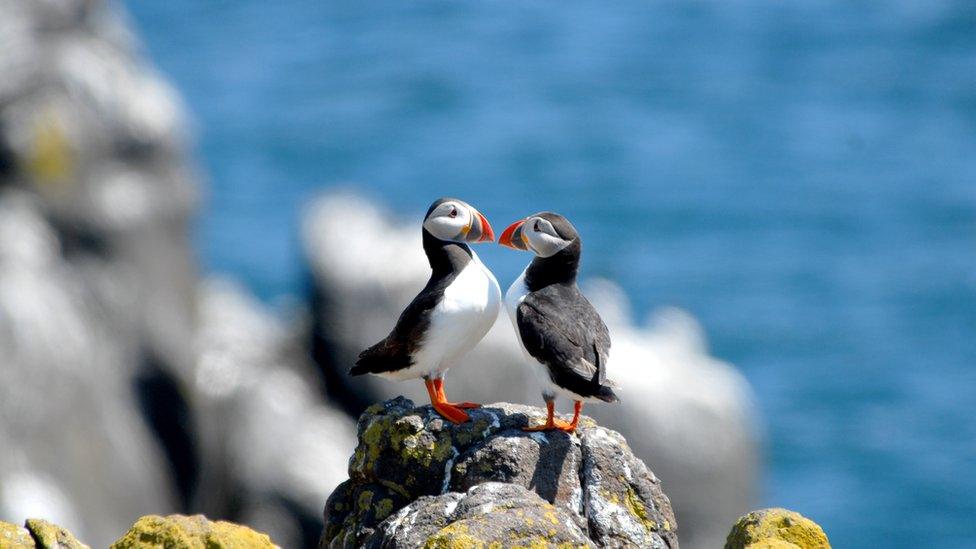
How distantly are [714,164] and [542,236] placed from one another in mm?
46667

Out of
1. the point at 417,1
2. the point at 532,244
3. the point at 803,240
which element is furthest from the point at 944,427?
the point at 417,1

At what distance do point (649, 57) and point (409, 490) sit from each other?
5794 centimetres

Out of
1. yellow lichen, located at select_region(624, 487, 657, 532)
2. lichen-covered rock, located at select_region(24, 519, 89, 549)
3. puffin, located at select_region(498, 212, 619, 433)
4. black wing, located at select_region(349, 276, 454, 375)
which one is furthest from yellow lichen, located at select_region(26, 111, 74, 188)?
yellow lichen, located at select_region(624, 487, 657, 532)

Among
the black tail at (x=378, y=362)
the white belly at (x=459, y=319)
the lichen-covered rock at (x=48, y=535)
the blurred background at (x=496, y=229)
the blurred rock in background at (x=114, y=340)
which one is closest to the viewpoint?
the lichen-covered rock at (x=48, y=535)

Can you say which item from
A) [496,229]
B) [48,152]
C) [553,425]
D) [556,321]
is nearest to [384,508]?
[553,425]

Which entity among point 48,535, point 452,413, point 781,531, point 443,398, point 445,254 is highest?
point 445,254

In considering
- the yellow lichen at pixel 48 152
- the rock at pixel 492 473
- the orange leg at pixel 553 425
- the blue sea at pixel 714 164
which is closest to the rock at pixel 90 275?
the yellow lichen at pixel 48 152

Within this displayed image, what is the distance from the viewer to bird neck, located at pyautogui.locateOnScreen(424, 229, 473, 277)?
9.18 meters

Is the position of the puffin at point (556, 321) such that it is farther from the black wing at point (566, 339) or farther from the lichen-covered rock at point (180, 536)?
the lichen-covered rock at point (180, 536)

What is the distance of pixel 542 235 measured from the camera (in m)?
8.95

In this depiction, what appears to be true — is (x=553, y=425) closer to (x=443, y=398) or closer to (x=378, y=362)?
(x=443, y=398)

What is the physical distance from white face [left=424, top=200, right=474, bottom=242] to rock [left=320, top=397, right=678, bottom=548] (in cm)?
104

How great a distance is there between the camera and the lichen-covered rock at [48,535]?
7.31 meters

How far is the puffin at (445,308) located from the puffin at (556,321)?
0.64 ft
